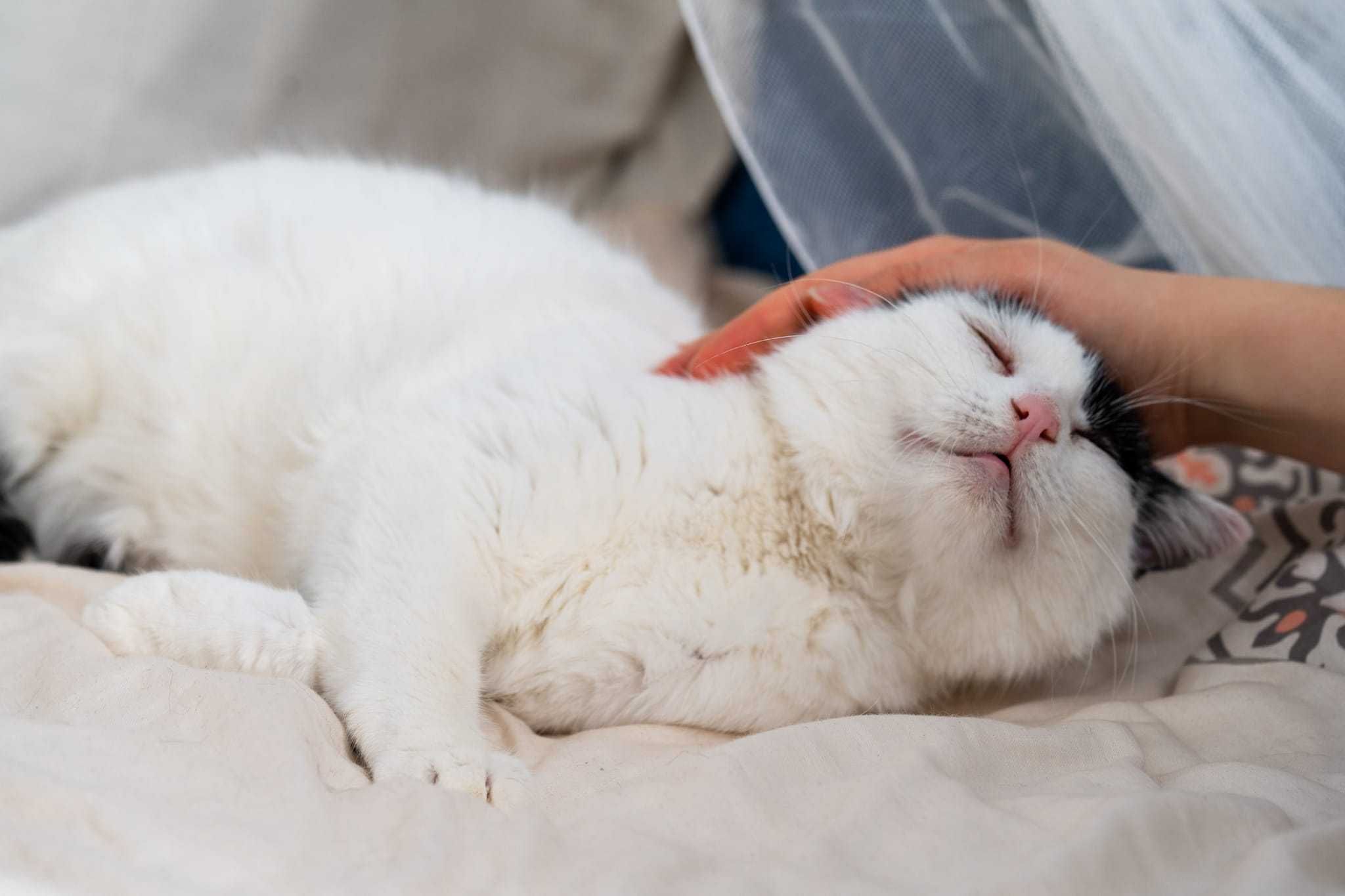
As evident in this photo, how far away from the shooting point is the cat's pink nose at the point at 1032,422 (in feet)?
4.10

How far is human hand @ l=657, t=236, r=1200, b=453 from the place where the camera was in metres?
1.47

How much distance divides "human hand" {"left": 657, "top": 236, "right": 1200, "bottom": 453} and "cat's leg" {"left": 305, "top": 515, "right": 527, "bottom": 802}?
1.51 ft

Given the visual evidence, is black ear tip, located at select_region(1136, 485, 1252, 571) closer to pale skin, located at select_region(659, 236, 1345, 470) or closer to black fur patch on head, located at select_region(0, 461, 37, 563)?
pale skin, located at select_region(659, 236, 1345, 470)

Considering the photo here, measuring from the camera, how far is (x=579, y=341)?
4.75 ft

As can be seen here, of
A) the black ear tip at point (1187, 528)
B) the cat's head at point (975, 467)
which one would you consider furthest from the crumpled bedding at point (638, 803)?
the black ear tip at point (1187, 528)

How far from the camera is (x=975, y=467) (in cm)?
126

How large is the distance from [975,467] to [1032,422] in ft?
0.28

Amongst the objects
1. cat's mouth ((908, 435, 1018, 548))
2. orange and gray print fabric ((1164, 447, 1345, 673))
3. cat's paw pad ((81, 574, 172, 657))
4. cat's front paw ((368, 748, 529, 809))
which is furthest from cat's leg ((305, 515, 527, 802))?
orange and gray print fabric ((1164, 447, 1345, 673))

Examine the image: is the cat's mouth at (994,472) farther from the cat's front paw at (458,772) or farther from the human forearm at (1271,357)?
the cat's front paw at (458,772)

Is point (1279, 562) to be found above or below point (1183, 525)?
below

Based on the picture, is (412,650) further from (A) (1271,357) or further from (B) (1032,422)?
(A) (1271,357)

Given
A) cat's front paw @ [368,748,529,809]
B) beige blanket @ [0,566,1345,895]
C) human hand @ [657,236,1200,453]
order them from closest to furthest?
beige blanket @ [0,566,1345,895], cat's front paw @ [368,748,529,809], human hand @ [657,236,1200,453]

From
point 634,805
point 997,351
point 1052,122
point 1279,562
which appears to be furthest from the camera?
point 1052,122

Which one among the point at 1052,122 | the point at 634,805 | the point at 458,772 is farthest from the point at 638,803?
the point at 1052,122
